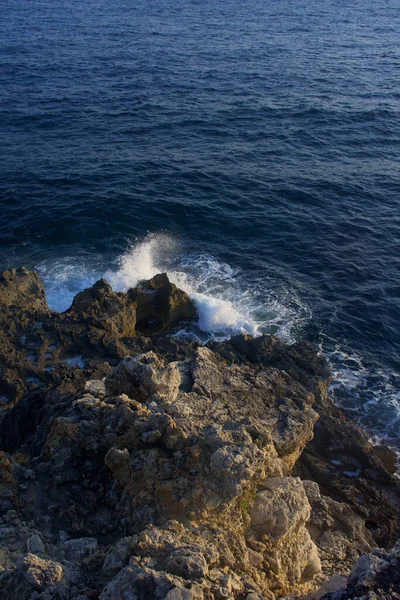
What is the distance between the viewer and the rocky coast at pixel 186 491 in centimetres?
990

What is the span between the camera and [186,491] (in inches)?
463

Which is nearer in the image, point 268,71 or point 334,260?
point 334,260

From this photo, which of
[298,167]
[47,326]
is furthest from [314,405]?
[298,167]

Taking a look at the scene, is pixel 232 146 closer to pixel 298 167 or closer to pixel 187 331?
pixel 298 167

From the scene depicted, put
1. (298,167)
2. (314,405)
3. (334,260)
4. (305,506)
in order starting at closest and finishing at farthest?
(305,506)
(314,405)
(334,260)
(298,167)

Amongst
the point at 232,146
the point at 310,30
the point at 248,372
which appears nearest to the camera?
the point at 248,372

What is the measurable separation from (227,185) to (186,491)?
117ft

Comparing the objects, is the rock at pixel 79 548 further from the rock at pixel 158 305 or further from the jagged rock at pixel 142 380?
the rock at pixel 158 305

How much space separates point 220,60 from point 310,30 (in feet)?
94.8

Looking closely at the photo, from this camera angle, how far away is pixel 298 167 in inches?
1838

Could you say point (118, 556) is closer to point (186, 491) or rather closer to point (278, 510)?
point (186, 491)

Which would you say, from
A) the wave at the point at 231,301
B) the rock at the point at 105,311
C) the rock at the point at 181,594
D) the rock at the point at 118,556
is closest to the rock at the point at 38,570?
the rock at the point at 118,556

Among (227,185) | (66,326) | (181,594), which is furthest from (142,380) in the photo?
(227,185)

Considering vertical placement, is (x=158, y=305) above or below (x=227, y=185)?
below
